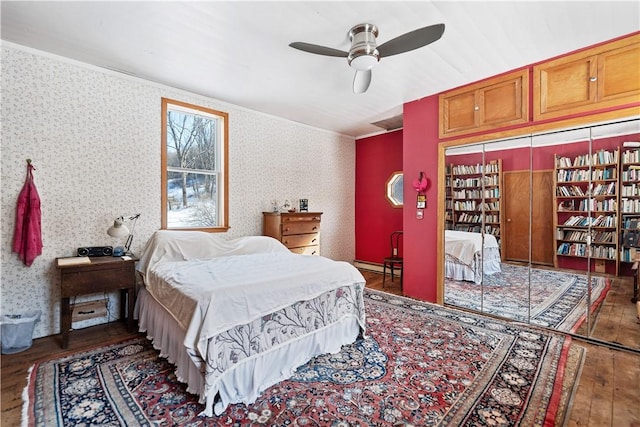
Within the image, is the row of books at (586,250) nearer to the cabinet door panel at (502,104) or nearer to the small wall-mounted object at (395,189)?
the cabinet door panel at (502,104)

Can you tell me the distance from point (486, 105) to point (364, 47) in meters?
1.99

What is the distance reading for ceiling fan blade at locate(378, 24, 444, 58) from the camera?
2.00 m

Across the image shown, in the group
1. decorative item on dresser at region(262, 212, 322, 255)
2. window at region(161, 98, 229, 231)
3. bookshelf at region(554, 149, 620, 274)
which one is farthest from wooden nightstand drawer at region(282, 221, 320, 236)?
bookshelf at region(554, 149, 620, 274)

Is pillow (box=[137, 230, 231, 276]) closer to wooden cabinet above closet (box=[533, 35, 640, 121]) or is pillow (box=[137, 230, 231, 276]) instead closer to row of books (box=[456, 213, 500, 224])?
row of books (box=[456, 213, 500, 224])

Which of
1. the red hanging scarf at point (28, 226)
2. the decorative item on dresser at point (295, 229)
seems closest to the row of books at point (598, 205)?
the decorative item on dresser at point (295, 229)

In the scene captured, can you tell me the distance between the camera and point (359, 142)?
6.11 metres

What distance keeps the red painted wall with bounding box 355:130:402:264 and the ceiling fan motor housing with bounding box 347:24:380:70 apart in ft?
10.5

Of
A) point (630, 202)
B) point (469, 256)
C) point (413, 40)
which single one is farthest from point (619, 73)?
point (469, 256)

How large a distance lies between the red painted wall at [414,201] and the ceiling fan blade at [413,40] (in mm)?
1842

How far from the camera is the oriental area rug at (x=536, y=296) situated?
9.55ft

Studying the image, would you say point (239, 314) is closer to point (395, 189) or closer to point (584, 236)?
point (584, 236)

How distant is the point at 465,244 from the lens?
365 cm

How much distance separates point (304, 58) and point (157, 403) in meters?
3.12

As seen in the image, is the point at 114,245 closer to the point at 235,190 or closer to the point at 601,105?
the point at 235,190
